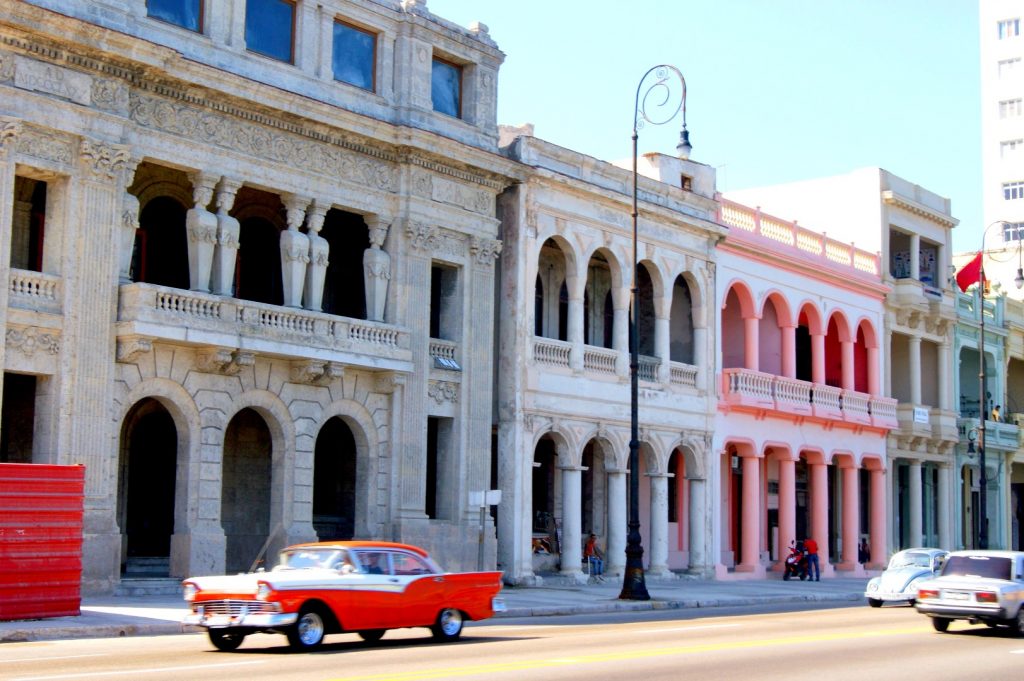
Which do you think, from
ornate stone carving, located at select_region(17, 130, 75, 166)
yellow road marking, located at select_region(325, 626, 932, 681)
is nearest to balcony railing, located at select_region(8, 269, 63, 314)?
ornate stone carving, located at select_region(17, 130, 75, 166)

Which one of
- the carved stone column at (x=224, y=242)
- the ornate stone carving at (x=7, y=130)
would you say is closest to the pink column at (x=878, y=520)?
the carved stone column at (x=224, y=242)

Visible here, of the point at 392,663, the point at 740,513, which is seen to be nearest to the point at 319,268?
the point at 392,663

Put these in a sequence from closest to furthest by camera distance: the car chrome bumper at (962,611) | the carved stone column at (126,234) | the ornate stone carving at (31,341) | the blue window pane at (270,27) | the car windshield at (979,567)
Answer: the car chrome bumper at (962,611), the car windshield at (979,567), the ornate stone carving at (31,341), the carved stone column at (126,234), the blue window pane at (270,27)

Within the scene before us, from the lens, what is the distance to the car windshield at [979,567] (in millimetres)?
22547

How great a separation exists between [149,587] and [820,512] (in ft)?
83.3

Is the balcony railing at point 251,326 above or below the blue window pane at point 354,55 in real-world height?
below

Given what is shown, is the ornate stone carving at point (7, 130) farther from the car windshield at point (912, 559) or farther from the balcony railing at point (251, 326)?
the car windshield at point (912, 559)

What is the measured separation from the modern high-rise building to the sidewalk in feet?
151

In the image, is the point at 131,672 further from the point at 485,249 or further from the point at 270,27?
the point at 485,249

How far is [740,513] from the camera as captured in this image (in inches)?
1754

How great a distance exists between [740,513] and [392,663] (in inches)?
1187

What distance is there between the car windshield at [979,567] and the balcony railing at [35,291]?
15930 mm

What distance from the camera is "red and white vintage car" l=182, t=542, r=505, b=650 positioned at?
17.4 meters

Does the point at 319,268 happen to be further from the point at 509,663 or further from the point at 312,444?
the point at 509,663
